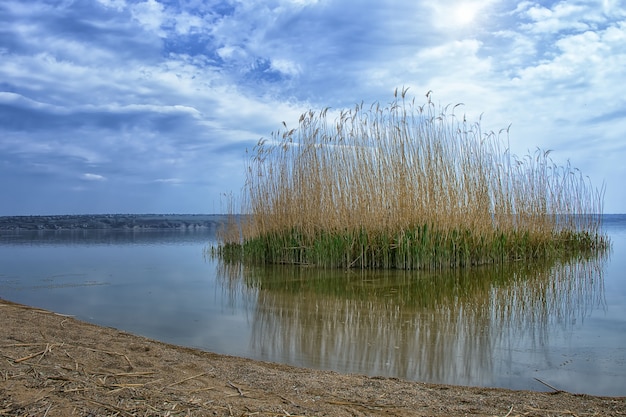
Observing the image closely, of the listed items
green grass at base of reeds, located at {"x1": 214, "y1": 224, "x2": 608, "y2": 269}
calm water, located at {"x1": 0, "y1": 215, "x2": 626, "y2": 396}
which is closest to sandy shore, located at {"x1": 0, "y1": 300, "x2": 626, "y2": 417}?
calm water, located at {"x1": 0, "y1": 215, "x2": 626, "y2": 396}

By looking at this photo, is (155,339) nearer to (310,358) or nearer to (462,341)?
(310,358)

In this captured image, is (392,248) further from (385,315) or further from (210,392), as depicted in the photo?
(210,392)

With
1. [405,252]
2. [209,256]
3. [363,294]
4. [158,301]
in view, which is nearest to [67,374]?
[158,301]

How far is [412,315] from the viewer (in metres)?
3.78

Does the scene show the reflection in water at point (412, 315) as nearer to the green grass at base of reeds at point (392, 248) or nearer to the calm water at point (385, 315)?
the calm water at point (385, 315)

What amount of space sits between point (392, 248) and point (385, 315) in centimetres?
289

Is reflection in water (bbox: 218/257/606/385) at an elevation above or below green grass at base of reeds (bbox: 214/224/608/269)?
below

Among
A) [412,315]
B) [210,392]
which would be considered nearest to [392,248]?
[412,315]

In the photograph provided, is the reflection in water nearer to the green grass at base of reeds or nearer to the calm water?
the calm water

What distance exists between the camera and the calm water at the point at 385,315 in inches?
103

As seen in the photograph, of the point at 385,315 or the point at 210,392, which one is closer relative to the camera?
the point at 210,392

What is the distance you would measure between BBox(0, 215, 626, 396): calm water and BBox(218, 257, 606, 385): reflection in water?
0.04ft

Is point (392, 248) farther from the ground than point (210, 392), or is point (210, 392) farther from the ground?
point (392, 248)

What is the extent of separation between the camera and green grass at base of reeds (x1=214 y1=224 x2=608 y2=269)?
6.55m
